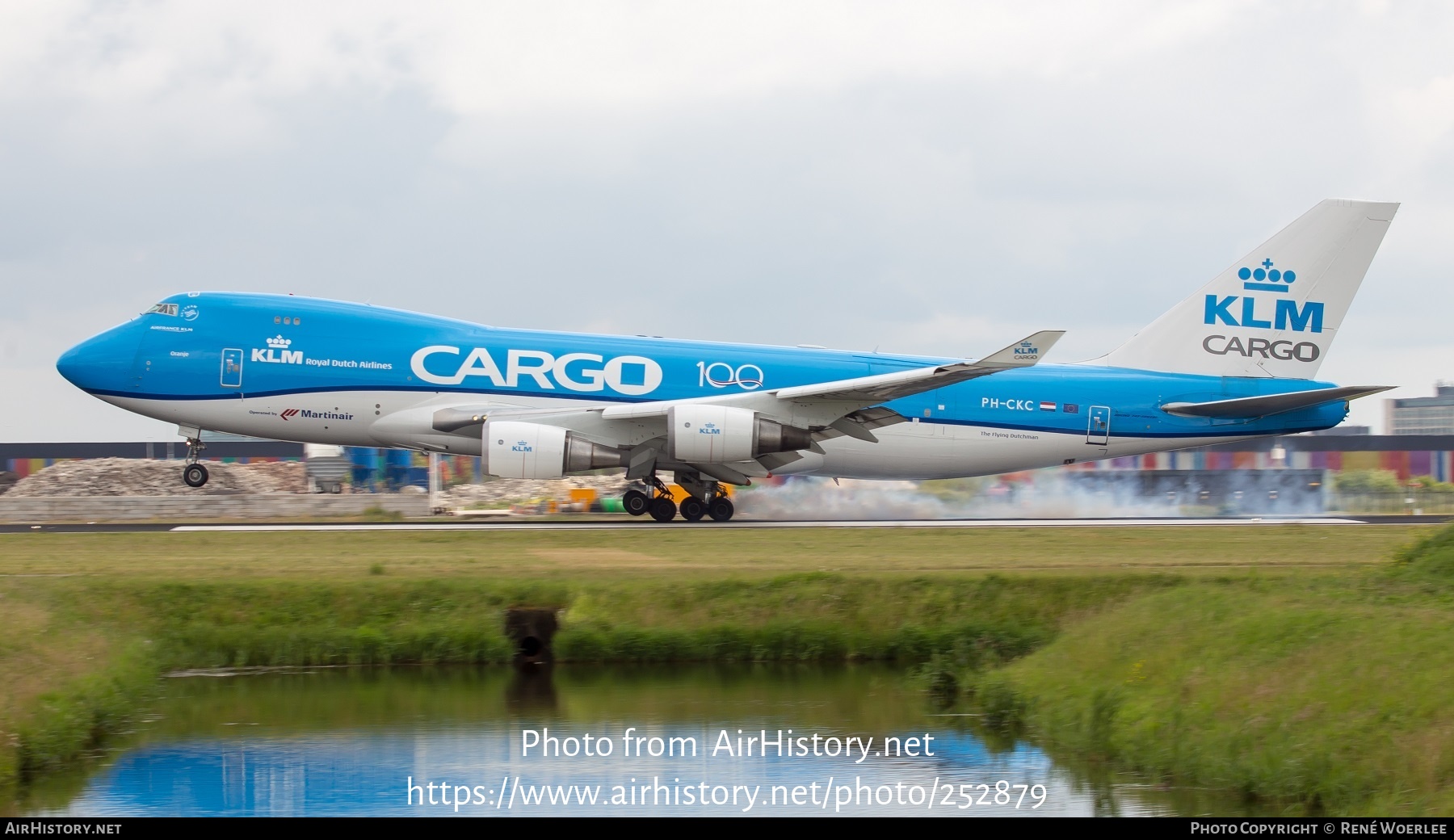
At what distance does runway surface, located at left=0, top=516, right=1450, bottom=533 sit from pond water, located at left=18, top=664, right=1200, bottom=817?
35.5ft

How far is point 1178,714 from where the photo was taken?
1307 centimetres

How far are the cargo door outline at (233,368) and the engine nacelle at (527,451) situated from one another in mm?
5320

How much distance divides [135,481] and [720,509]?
2359 centimetres

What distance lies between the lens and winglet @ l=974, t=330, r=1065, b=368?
25312 mm

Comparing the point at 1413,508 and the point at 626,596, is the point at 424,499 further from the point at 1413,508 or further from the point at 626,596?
the point at 1413,508

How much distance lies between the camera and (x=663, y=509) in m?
29.9

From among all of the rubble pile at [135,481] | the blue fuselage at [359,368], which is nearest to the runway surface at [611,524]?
the blue fuselage at [359,368]

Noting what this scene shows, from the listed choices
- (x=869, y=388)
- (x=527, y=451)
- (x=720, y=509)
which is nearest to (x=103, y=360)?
(x=527, y=451)

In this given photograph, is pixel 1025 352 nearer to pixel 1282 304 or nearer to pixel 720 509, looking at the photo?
pixel 720 509

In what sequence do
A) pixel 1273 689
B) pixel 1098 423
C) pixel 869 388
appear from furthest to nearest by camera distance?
1. pixel 1098 423
2. pixel 869 388
3. pixel 1273 689

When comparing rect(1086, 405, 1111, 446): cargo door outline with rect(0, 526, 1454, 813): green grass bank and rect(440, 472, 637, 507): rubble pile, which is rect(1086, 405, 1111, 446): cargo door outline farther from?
rect(440, 472, 637, 507): rubble pile

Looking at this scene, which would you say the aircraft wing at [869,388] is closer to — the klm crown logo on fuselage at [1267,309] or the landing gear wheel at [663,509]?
the landing gear wheel at [663,509]

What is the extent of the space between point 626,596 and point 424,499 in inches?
811

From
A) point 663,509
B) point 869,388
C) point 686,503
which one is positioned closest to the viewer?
point 869,388
